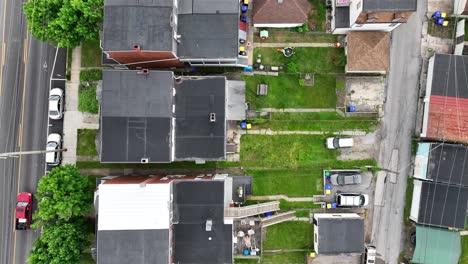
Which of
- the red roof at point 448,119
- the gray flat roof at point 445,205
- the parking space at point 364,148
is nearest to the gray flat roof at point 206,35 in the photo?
the parking space at point 364,148

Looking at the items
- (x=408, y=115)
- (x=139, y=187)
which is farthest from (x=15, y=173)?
(x=408, y=115)

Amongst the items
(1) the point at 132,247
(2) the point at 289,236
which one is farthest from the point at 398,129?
(1) the point at 132,247

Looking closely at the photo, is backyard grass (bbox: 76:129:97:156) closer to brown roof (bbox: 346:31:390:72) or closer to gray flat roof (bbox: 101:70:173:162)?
gray flat roof (bbox: 101:70:173:162)

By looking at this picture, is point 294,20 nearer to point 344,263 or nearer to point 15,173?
point 344,263

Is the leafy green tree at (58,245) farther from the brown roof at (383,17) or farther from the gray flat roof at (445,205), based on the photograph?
the gray flat roof at (445,205)

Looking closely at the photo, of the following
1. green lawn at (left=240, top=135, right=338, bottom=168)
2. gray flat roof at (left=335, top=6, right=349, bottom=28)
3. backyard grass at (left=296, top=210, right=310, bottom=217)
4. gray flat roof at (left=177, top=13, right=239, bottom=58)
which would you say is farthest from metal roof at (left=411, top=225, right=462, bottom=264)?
gray flat roof at (left=177, top=13, right=239, bottom=58)

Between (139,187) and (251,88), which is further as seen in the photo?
(251,88)
